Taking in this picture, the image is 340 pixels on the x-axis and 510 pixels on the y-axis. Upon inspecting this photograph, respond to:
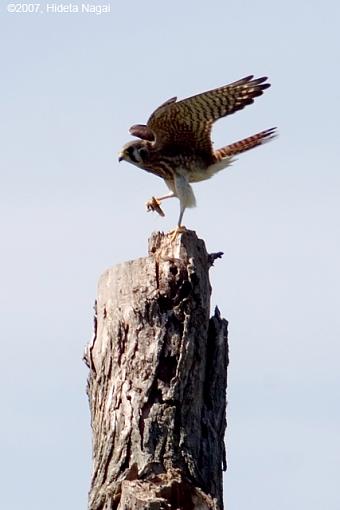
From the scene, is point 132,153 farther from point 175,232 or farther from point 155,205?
point 175,232

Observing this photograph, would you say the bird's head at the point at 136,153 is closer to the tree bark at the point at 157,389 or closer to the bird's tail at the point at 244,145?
the bird's tail at the point at 244,145

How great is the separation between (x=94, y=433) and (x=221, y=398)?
676mm

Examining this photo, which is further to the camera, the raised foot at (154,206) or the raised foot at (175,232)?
the raised foot at (154,206)

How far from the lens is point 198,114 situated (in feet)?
30.3

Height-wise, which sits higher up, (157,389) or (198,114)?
(198,114)

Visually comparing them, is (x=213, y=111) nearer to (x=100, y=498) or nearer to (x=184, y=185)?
(x=184, y=185)

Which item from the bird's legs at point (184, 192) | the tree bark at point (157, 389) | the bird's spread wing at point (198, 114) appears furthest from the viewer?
the bird's legs at point (184, 192)

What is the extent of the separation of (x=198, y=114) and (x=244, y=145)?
88cm

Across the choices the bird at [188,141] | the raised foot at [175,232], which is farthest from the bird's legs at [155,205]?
the raised foot at [175,232]

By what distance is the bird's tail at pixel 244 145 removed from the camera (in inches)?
391

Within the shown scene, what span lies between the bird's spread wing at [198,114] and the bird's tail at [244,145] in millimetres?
144

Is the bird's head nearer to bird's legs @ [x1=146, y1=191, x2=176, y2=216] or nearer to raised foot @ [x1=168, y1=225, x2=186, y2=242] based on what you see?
bird's legs @ [x1=146, y1=191, x2=176, y2=216]

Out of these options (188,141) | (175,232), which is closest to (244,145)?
(188,141)

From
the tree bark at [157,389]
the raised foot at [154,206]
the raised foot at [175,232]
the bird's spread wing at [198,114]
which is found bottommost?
the tree bark at [157,389]
